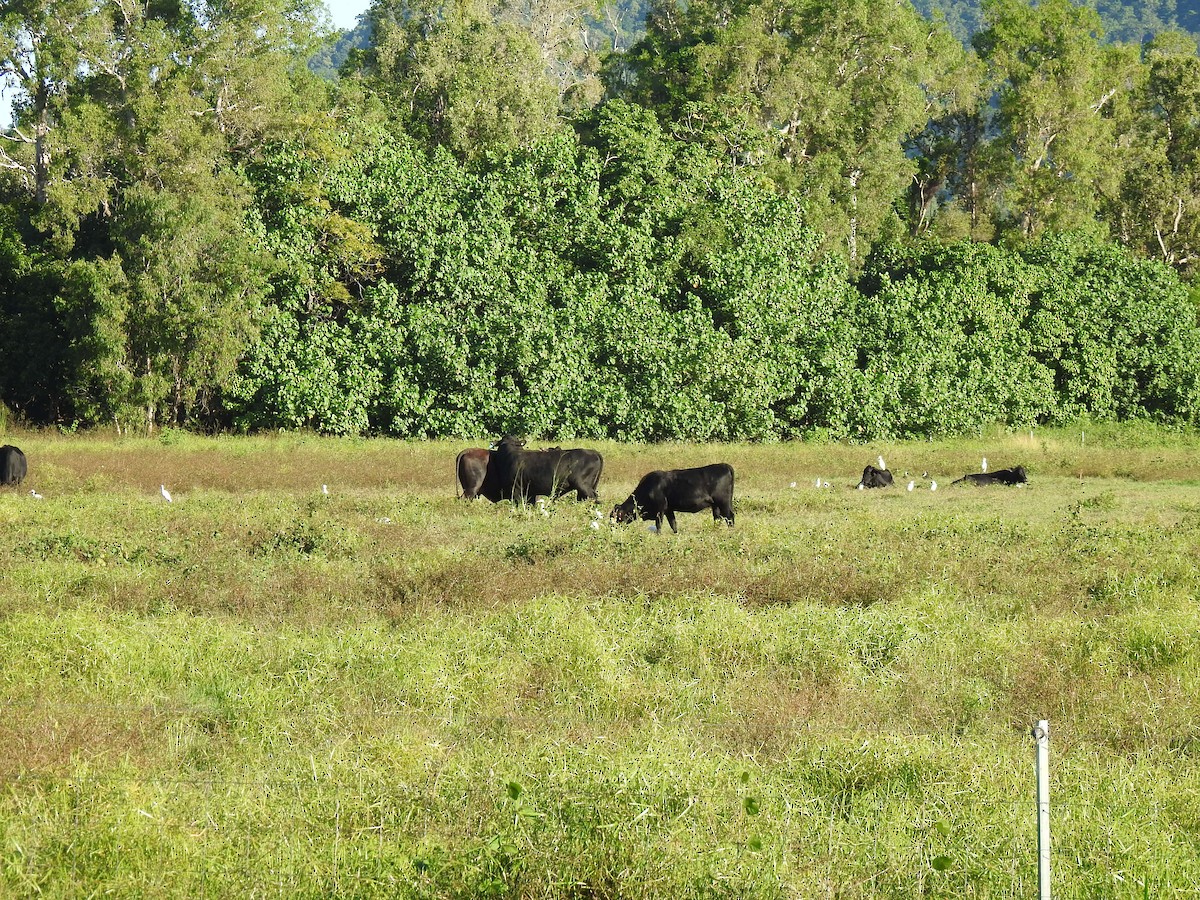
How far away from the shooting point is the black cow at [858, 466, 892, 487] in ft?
70.8

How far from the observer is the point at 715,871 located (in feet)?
16.1

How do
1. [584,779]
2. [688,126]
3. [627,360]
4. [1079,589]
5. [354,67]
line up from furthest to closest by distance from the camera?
[354,67] → [688,126] → [627,360] → [1079,589] → [584,779]

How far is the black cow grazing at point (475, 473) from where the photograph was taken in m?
18.0

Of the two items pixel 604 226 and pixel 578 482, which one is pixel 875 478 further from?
pixel 604 226

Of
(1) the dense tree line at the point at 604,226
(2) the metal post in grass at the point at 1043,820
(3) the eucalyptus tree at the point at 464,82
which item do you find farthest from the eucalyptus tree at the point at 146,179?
(2) the metal post in grass at the point at 1043,820

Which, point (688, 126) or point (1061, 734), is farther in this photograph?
point (688, 126)

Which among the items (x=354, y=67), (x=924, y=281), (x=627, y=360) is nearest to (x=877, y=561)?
(x=627, y=360)

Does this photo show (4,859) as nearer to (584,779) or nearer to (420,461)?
(584,779)

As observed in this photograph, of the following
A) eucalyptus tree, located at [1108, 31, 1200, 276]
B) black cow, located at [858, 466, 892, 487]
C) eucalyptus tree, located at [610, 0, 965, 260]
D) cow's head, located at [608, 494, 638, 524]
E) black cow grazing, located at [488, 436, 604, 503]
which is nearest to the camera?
cow's head, located at [608, 494, 638, 524]

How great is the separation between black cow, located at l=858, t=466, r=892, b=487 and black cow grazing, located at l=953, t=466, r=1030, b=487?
123 centimetres

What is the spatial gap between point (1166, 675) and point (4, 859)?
673cm

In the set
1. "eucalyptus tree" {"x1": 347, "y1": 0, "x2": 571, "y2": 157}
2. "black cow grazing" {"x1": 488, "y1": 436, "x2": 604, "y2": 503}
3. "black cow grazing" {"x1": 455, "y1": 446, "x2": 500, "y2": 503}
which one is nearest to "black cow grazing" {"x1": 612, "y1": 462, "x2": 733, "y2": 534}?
"black cow grazing" {"x1": 488, "y1": 436, "x2": 604, "y2": 503}

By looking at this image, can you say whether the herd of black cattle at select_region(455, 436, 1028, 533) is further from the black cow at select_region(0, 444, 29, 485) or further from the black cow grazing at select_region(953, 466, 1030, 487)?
the black cow grazing at select_region(953, 466, 1030, 487)

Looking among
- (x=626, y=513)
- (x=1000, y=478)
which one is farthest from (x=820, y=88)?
(x=626, y=513)
